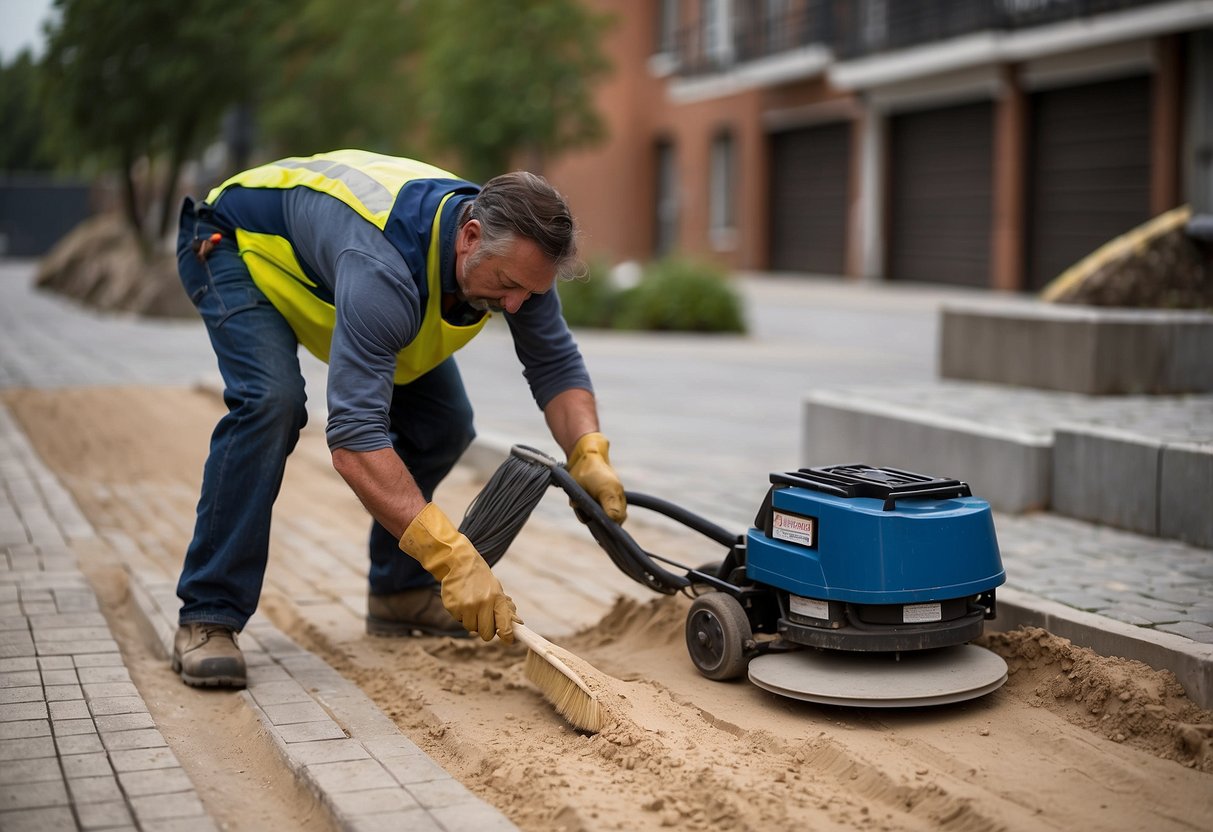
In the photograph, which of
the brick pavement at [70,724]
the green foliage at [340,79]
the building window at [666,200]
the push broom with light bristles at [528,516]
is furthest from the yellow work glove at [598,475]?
the building window at [666,200]

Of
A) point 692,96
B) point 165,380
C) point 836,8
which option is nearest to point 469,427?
point 165,380

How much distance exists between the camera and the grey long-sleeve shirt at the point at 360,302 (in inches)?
138

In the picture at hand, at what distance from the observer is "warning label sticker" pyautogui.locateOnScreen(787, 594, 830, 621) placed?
352cm

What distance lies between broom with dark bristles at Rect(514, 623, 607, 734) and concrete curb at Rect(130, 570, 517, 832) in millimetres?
425

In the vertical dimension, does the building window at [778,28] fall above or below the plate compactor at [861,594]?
above

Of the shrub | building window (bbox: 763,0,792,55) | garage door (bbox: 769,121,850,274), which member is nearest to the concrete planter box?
the shrub

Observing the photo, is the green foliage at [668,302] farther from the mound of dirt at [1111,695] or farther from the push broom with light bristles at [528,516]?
the mound of dirt at [1111,695]

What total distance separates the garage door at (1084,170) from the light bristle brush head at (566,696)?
16.5 meters

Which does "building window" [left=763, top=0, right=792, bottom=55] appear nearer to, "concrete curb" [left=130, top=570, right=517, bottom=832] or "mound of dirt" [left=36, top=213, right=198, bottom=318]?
"mound of dirt" [left=36, top=213, right=198, bottom=318]

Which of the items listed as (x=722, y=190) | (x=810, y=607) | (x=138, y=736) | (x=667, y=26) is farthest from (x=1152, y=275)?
(x=667, y=26)

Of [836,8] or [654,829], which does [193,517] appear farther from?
[836,8]

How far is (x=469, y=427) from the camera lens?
4.46 m

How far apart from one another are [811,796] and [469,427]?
1.86 meters

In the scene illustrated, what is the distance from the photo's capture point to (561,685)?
12.0ft
